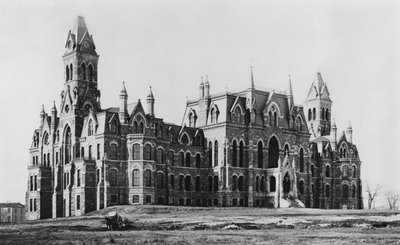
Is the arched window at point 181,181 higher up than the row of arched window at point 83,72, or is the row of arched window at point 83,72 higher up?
the row of arched window at point 83,72

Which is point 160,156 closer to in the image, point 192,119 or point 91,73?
point 192,119

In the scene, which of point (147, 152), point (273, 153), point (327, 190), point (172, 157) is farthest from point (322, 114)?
point (147, 152)

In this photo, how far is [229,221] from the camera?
186ft

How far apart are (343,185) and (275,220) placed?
57.9 m

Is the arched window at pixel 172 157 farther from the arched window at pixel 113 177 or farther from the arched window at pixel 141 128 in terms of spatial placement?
the arched window at pixel 113 177

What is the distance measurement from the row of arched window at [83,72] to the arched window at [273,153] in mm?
26614

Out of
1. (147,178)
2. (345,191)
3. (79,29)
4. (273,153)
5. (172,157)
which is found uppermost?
(79,29)

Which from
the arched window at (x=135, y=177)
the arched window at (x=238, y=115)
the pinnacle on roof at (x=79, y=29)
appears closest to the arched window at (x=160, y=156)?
the arched window at (x=135, y=177)

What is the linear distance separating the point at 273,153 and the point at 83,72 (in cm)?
2892

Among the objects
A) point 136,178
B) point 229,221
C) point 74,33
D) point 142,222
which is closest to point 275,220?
point 229,221

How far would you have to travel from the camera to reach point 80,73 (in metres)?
90.1

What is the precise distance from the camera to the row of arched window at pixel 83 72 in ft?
Answer: 297

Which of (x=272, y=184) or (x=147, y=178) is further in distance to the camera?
(x=272, y=184)

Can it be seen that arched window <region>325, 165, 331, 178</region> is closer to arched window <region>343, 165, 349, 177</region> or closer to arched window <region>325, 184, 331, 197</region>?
arched window <region>325, 184, 331, 197</region>
